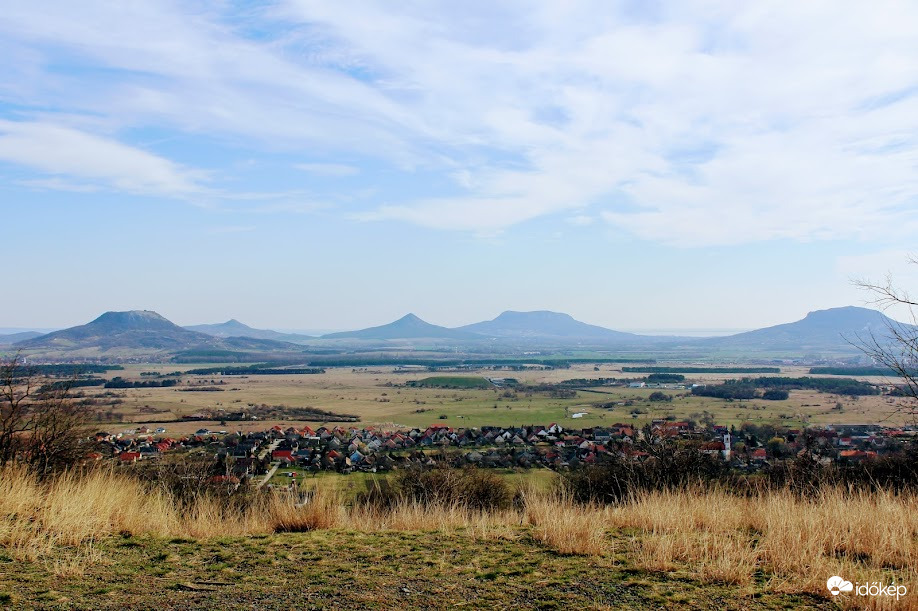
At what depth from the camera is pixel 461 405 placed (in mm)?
58469

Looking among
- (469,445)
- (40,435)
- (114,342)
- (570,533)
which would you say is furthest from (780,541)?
(114,342)

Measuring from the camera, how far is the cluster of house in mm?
21859

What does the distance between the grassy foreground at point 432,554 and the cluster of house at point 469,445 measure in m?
12.7

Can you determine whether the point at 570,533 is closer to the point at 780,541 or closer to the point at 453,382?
the point at 780,541

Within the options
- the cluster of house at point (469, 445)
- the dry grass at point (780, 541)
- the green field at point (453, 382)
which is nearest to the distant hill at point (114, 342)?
the green field at point (453, 382)

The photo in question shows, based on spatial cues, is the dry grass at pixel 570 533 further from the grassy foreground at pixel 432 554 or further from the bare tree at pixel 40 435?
the bare tree at pixel 40 435

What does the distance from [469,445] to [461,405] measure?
26.3m

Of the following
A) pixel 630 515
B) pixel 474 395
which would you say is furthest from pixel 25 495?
pixel 474 395

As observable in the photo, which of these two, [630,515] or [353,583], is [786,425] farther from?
[353,583]

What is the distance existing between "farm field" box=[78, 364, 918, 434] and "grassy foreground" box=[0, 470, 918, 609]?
32590mm

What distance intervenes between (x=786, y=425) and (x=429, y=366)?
89.2 meters

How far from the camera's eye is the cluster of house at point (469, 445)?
21.9 metres

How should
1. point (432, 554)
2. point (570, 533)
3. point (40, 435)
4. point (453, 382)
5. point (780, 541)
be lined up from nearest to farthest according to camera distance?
1. point (780, 541)
2. point (432, 554)
3. point (570, 533)
4. point (40, 435)
5. point (453, 382)

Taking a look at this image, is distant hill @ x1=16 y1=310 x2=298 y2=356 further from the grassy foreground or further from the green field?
the grassy foreground
